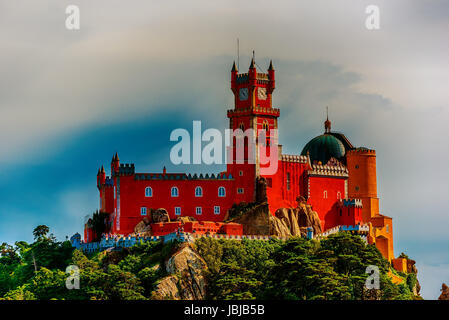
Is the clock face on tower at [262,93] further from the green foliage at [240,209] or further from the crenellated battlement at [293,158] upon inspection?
the green foliage at [240,209]

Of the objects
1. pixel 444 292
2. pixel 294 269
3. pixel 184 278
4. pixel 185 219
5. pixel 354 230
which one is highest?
pixel 185 219

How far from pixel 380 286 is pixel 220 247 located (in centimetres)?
1534

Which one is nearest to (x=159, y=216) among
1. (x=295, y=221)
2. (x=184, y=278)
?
(x=184, y=278)

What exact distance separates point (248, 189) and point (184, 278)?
16.1 metres

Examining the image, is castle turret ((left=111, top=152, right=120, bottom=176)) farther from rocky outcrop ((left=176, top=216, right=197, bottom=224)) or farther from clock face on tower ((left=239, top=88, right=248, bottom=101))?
→ clock face on tower ((left=239, top=88, right=248, bottom=101))

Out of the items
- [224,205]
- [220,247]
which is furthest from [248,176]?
[220,247]

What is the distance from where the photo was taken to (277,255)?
12044 cm

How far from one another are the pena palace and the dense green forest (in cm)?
403

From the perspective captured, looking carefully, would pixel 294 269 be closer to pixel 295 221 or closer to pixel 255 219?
pixel 255 219

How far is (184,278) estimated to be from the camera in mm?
118875

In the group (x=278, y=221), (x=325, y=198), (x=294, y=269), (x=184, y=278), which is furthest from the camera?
(x=325, y=198)

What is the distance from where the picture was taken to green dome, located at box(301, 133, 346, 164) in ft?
474

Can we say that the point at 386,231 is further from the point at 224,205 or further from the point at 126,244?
the point at 126,244

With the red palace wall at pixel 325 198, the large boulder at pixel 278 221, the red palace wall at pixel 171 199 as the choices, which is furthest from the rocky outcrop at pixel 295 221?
the red palace wall at pixel 171 199
